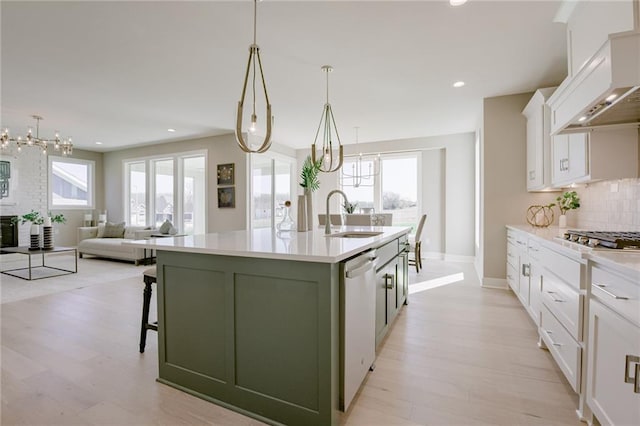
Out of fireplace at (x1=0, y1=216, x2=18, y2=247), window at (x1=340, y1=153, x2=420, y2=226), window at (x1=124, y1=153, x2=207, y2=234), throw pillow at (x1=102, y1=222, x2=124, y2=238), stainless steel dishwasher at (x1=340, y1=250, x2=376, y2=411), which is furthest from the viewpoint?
window at (x1=340, y1=153, x2=420, y2=226)

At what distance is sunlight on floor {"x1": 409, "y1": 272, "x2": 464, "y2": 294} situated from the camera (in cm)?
417

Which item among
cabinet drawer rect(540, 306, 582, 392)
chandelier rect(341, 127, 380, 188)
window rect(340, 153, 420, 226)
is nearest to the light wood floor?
cabinet drawer rect(540, 306, 582, 392)

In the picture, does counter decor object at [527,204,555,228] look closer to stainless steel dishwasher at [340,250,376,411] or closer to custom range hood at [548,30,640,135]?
custom range hood at [548,30,640,135]

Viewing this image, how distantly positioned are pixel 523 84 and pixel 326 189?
4.91 meters

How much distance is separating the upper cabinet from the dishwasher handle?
1906mm

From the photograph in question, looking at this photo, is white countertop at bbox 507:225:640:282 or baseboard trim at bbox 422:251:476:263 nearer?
white countertop at bbox 507:225:640:282

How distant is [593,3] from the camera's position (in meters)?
2.02

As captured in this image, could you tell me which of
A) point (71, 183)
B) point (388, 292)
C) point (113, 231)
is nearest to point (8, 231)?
point (71, 183)

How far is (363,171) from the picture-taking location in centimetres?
754

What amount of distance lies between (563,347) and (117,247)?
685 cm

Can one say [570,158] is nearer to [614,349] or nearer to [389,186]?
[614,349]

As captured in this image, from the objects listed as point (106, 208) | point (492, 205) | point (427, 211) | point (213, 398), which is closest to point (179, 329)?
point (213, 398)

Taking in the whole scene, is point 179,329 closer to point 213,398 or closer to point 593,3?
point 213,398

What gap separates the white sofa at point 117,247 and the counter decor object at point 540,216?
644 cm
